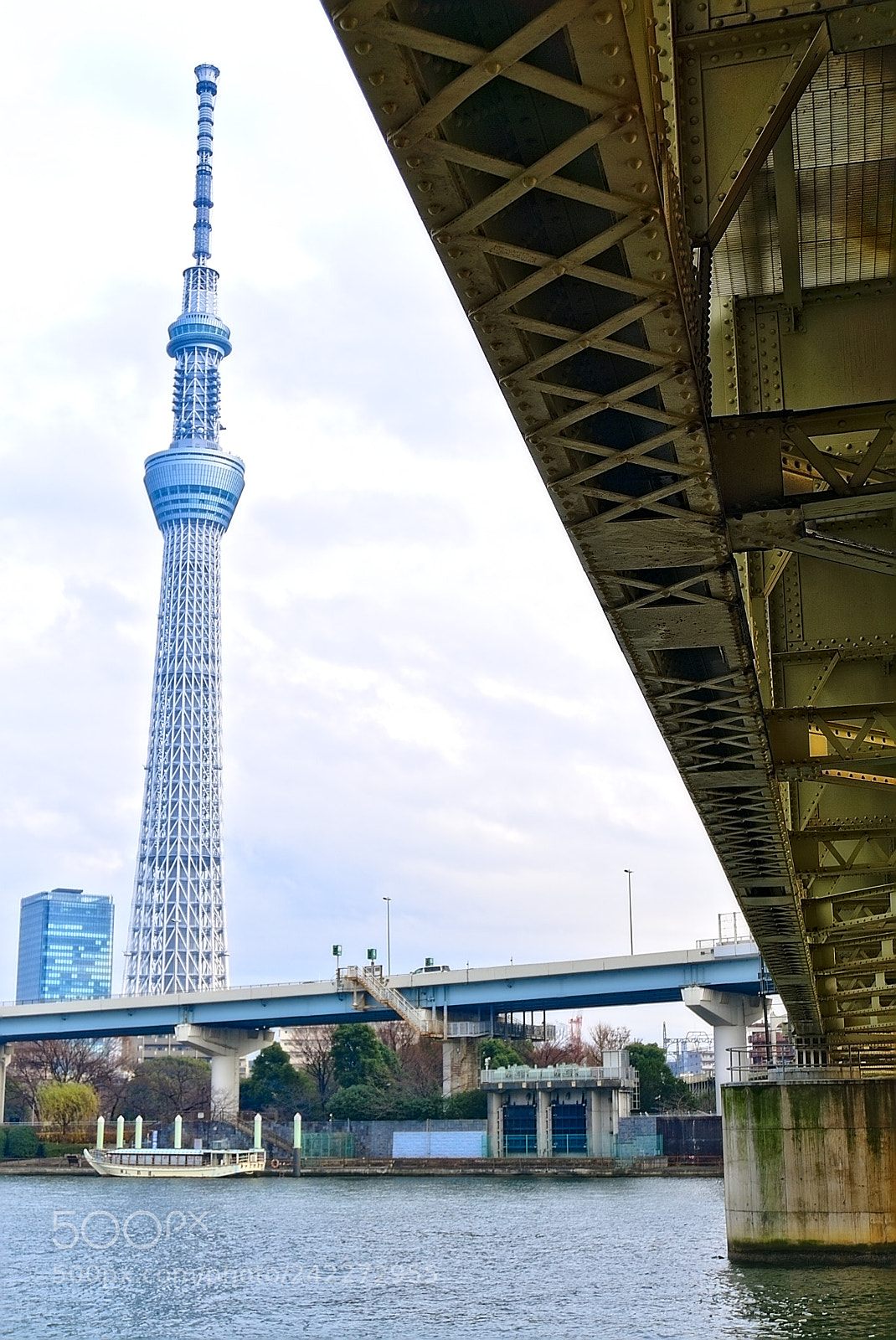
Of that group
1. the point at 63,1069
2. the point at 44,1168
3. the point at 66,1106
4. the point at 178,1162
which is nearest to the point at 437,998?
the point at 178,1162

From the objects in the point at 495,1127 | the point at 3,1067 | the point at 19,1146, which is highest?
the point at 3,1067

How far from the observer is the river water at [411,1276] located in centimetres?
2883

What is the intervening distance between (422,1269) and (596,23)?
38.0 meters

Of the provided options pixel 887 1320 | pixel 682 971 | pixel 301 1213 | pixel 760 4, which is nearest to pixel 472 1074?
pixel 682 971

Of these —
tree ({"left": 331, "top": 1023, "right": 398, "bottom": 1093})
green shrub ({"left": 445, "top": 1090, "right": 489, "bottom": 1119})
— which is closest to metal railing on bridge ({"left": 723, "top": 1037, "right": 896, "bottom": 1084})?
green shrub ({"left": 445, "top": 1090, "right": 489, "bottom": 1119})

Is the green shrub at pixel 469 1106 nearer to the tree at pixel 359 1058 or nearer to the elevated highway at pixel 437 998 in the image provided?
the elevated highway at pixel 437 998

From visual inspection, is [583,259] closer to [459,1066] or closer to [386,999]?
[386,999]

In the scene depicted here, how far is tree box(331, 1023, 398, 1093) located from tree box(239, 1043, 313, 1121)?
16.5ft

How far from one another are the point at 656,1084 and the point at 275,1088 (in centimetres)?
3072

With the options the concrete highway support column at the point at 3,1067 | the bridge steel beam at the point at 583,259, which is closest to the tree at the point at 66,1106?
the concrete highway support column at the point at 3,1067

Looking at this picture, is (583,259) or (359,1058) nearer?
(583,259)

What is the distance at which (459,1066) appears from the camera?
10569 centimetres

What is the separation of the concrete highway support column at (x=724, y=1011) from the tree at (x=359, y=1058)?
28.5m

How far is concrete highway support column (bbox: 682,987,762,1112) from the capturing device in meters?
88.8
